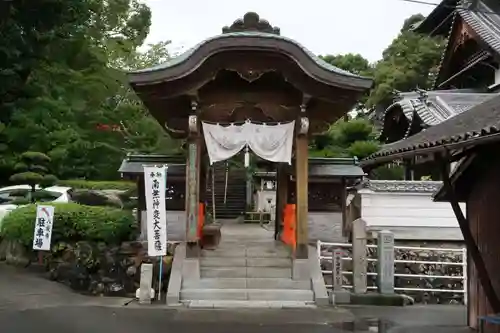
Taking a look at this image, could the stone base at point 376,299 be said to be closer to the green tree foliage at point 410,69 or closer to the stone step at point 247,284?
the stone step at point 247,284

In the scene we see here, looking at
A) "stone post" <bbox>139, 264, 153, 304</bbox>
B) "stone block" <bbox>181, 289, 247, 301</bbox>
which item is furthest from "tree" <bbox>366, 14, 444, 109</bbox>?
"stone post" <bbox>139, 264, 153, 304</bbox>

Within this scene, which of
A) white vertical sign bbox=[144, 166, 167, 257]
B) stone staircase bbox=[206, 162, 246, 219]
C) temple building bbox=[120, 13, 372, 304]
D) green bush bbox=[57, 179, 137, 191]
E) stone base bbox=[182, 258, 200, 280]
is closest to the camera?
temple building bbox=[120, 13, 372, 304]

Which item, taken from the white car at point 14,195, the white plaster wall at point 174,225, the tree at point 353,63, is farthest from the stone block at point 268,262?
the tree at point 353,63

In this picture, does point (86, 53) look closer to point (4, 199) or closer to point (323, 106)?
point (4, 199)

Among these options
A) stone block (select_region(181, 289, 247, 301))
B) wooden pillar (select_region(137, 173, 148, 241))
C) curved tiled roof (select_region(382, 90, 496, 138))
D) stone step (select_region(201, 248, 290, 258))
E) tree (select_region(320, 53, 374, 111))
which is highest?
tree (select_region(320, 53, 374, 111))

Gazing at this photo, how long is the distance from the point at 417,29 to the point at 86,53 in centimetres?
1357

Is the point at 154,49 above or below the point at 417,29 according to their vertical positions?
above

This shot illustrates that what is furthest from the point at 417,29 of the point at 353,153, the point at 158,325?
the point at 158,325

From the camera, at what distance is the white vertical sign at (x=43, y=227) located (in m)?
14.9

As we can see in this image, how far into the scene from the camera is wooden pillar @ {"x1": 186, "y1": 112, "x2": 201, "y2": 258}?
1323 centimetres

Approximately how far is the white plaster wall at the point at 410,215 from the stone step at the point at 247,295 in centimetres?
616

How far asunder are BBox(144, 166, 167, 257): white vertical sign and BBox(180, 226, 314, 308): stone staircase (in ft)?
3.23

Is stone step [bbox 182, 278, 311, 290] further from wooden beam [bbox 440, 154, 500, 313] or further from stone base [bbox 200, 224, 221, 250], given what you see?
wooden beam [bbox 440, 154, 500, 313]

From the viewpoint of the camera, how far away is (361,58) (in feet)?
154
